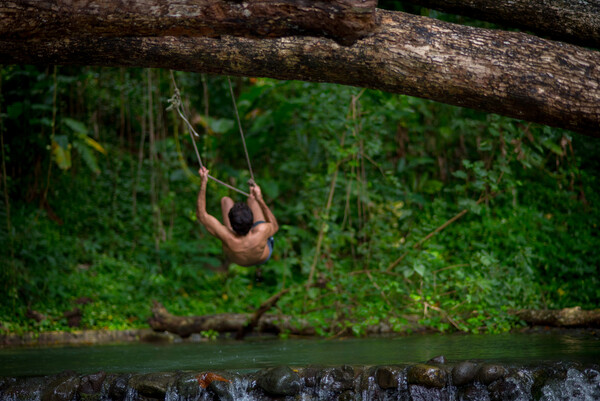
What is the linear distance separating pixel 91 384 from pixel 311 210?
4810 mm

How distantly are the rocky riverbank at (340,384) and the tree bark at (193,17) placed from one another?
2.30 m

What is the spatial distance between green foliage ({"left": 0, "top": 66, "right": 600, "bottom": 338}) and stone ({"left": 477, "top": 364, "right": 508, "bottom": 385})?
2408 mm

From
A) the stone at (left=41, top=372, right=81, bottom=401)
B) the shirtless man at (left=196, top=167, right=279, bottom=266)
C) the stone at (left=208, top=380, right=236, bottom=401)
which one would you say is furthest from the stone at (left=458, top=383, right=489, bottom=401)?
the stone at (left=41, top=372, right=81, bottom=401)

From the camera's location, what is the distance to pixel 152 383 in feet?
15.0

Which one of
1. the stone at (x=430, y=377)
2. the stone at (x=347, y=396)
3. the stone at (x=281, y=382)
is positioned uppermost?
the stone at (x=430, y=377)

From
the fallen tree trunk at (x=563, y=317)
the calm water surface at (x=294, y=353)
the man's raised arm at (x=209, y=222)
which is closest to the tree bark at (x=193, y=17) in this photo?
the man's raised arm at (x=209, y=222)

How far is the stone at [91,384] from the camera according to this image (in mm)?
4699

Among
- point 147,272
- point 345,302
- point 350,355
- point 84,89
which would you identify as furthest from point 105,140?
point 350,355

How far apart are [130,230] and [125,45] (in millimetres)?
7941

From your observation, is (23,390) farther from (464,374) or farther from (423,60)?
(423,60)

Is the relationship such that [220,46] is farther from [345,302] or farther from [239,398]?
[345,302]

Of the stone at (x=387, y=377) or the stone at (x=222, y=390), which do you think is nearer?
the stone at (x=387, y=377)

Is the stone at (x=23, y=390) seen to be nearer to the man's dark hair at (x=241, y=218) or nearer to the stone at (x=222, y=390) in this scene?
the stone at (x=222, y=390)

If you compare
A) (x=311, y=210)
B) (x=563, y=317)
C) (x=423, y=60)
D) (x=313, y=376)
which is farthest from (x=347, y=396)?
(x=311, y=210)
